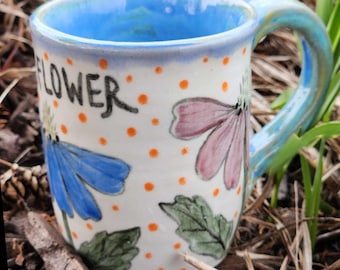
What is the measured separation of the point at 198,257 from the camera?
592 mm

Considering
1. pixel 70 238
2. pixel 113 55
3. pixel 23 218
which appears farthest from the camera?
pixel 23 218

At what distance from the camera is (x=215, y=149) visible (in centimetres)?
55

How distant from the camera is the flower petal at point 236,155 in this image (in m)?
0.56

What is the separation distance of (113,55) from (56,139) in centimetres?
9

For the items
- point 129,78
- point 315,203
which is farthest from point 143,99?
point 315,203

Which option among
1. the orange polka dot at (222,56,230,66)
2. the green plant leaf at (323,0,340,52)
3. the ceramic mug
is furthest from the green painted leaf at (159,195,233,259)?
the green plant leaf at (323,0,340,52)

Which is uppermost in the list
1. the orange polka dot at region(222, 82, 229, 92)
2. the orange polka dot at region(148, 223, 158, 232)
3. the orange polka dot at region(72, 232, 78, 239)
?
Answer: the orange polka dot at region(222, 82, 229, 92)

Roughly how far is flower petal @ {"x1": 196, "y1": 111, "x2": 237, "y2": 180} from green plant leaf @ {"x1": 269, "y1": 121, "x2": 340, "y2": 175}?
10cm

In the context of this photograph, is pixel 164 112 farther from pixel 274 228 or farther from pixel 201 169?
pixel 274 228

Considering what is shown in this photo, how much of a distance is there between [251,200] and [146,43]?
288mm

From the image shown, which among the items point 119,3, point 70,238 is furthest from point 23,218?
point 119,3

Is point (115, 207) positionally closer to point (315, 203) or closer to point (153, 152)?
point (153, 152)

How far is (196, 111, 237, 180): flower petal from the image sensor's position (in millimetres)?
545

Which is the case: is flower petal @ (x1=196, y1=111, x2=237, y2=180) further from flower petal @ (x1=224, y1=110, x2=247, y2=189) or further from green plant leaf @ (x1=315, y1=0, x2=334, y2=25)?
green plant leaf @ (x1=315, y1=0, x2=334, y2=25)
